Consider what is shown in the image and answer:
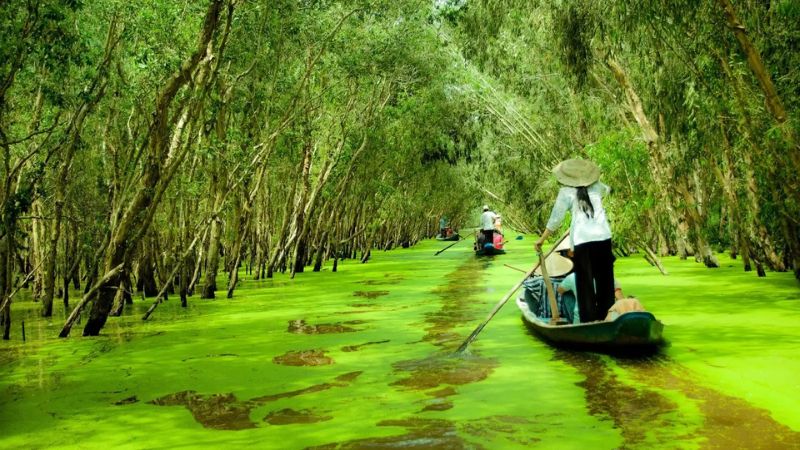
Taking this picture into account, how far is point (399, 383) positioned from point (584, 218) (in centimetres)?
256

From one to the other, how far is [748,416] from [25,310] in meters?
13.4

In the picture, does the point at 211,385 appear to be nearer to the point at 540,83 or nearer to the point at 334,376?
the point at 334,376

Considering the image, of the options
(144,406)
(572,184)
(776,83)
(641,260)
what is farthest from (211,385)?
(641,260)

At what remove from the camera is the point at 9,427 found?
6379 millimetres

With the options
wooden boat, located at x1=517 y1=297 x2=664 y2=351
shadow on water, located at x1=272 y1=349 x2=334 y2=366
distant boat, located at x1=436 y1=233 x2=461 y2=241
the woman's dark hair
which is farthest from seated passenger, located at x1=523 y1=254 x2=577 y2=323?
distant boat, located at x1=436 y1=233 x2=461 y2=241

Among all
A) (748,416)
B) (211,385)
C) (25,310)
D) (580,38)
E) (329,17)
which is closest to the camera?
(748,416)

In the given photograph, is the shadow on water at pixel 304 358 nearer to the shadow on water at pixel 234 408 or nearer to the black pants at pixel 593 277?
the shadow on water at pixel 234 408

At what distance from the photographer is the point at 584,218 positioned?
8.54 m

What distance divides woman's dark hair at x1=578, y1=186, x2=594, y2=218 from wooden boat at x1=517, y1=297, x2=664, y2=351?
1.11 metres

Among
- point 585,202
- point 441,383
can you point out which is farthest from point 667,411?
point 585,202

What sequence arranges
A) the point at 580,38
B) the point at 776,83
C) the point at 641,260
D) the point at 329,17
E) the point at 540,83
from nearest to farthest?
the point at 776,83
the point at 580,38
the point at 329,17
the point at 641,260
the point at 540,83

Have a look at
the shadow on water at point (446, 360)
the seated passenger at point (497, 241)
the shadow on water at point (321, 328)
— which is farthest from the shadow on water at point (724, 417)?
the seated passenger at point (497, 241)

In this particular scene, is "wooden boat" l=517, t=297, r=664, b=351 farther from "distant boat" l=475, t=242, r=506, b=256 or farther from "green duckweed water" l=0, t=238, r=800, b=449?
"distant boat" l=475, t=242, r=506, b=256

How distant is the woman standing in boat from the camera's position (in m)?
8.47
